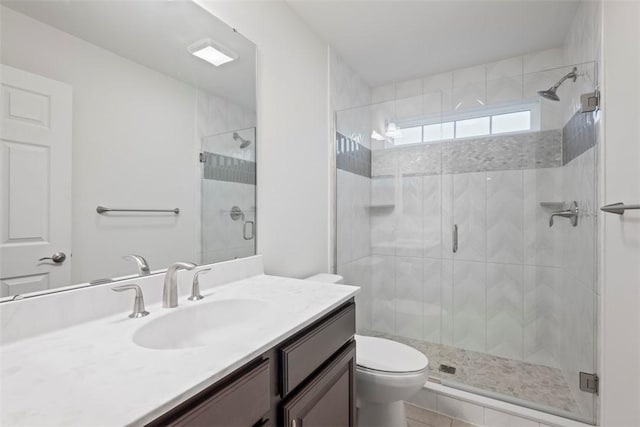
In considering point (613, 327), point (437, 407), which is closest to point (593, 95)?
point (613, 327)

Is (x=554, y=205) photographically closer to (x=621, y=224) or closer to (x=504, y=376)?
(x=621, y=224)

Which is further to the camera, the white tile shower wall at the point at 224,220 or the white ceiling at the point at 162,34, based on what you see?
the white tile shower wall at the point at 224,220

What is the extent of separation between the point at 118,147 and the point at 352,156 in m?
1.77

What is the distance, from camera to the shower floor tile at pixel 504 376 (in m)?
1.70

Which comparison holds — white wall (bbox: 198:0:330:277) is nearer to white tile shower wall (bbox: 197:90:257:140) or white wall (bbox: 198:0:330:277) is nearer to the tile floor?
white tile shower wall (bbox: 197:90:257:140)

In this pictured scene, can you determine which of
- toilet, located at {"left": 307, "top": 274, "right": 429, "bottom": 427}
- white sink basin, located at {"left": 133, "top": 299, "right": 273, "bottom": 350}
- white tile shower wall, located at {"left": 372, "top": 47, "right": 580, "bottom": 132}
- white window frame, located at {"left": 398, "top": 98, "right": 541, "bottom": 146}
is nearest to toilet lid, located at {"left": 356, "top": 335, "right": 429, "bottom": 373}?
toilet, located at {"left": 307, "top": 274, "right": 429, "bottom": 427}

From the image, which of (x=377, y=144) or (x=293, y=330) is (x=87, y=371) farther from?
(x=377, y=144)

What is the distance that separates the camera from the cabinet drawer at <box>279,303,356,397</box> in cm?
80

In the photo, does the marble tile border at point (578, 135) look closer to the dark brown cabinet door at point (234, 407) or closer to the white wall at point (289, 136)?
the white wall at point (289, 136)

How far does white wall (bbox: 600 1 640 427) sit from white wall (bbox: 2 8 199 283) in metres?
1.69

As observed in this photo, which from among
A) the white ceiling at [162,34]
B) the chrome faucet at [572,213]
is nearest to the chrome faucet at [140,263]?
the white ceiling at [162,34]

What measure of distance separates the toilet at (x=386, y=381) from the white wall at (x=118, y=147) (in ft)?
3.17

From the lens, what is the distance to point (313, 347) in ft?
2.97

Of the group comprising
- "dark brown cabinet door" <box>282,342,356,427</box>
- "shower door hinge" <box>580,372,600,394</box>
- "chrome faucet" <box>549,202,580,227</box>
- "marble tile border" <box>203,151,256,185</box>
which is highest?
"marble tile border" <box>203,151,256,185</box>
